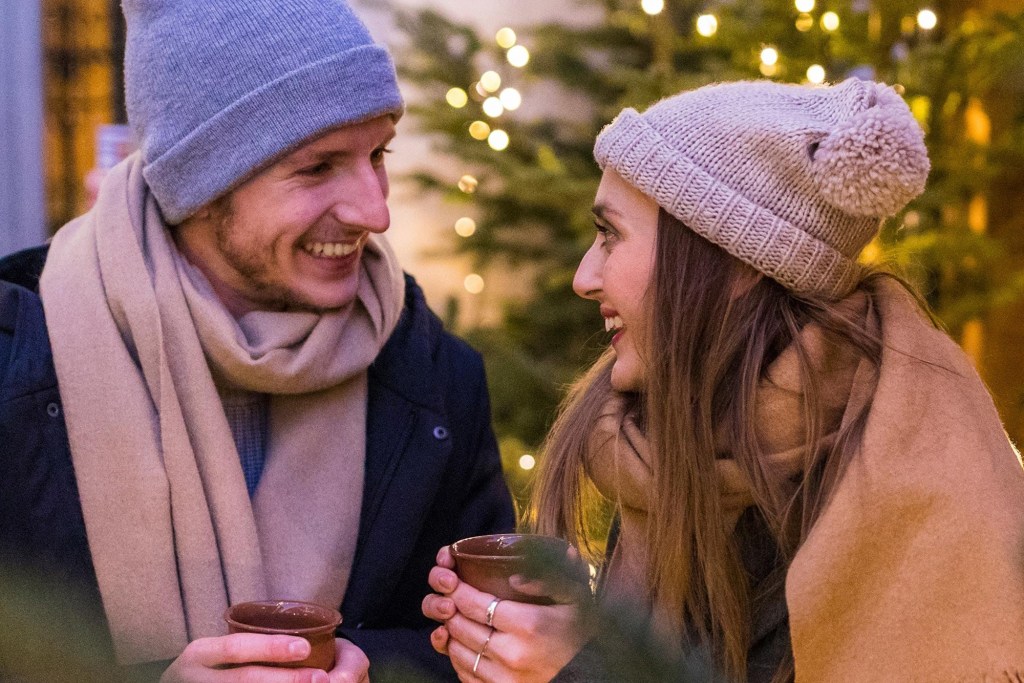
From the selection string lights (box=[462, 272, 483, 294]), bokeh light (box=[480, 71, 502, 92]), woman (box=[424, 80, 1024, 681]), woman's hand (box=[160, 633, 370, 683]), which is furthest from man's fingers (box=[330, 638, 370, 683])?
string lights (box=[462, 272, 483, 294])

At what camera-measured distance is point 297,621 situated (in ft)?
4.31

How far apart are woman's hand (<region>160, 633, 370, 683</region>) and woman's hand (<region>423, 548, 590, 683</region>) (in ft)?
0.42

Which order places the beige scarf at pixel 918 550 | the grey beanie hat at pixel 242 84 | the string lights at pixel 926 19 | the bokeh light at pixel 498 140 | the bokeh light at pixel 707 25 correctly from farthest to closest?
the bokeh light at pixel 498 140 < the bokeh light at pixel 707 25 < the string lights at pixel 926 19 < the grey beanie hat at pixel 242 84 < the beige scarf at pixel 918 550

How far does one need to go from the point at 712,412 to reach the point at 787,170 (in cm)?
32

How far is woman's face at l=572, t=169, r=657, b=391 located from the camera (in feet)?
4.66

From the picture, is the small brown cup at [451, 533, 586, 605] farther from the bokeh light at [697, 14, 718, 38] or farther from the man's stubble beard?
the bokeh light at [697, 14, 718, 38]

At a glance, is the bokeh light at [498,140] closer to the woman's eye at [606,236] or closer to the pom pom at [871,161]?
the woman's eye at [606,236]

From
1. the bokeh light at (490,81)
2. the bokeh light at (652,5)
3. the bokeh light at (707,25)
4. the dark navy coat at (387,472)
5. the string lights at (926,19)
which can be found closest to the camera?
the dark navy coat at (387,472)

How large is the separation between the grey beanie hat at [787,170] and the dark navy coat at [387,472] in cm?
66

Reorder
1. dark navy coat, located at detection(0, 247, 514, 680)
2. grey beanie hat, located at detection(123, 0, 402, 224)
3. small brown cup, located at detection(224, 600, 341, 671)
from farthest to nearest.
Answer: grey beanie hat, located at detection(123, 0, 402, 224), dark navy coat, located at detection(0, 247, 514, 680), small brown cup, located at detection(224, 600, 341, 671)

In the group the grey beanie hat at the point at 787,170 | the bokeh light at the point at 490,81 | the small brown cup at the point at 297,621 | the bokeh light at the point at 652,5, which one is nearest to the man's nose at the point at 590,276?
the grey beanie hat at the point at 787,170

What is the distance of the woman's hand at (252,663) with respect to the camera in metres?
1.24

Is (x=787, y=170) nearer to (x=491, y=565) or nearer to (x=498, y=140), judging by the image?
(x=491, y=565)

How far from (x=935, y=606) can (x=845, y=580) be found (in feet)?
0.32
